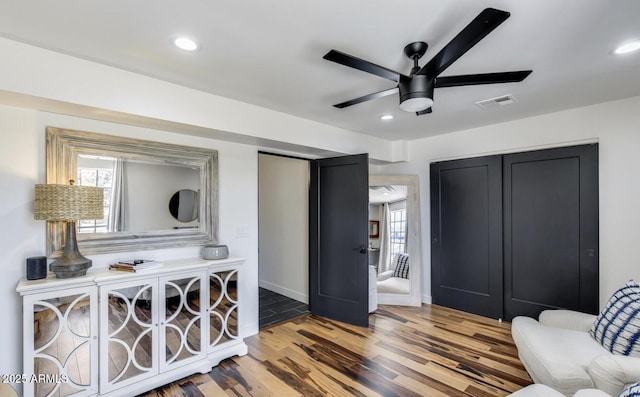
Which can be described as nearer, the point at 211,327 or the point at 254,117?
the point at 211,327

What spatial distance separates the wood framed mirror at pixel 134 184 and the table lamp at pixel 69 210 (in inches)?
7.2

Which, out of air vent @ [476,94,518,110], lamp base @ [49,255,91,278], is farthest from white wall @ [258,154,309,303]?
lamp base @ [49,255,91,278]

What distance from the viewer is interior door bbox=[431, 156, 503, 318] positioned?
3.75 meters

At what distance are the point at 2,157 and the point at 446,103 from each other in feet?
11.8

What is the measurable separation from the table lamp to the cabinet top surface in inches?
3.1

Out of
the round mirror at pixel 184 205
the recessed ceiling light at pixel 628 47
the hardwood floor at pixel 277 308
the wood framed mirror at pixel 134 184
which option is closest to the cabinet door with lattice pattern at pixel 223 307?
the wood framed mirror at pixel 134 184

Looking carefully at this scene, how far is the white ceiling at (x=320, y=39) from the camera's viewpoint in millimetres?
1534

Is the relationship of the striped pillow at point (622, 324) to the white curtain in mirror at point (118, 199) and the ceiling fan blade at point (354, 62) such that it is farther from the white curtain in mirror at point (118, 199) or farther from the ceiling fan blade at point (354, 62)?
the white curtain in mirror at point (118, 199)

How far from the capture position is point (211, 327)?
107 inches

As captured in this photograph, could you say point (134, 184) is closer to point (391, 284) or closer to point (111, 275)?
point (111, 275)

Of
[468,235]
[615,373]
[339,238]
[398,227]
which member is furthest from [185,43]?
[468,235]

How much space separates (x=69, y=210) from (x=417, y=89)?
2.39m

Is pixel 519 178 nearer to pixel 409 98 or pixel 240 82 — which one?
pixel 409 98

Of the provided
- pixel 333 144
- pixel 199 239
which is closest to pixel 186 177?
pixel 199 239
